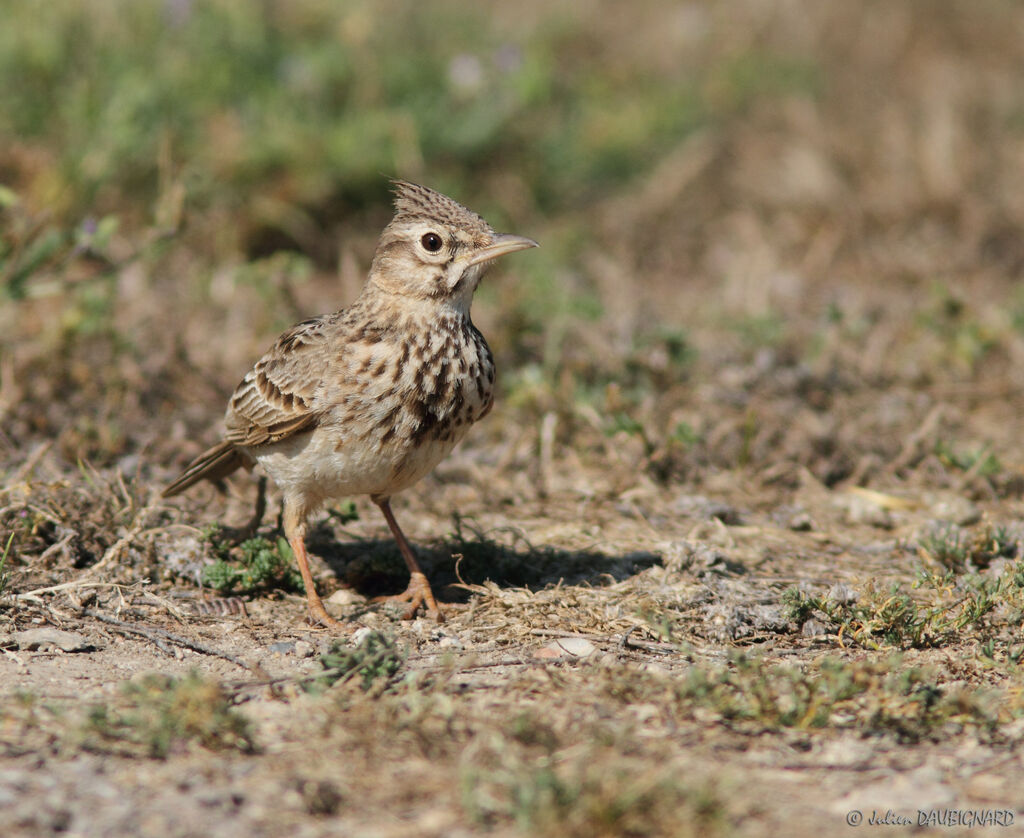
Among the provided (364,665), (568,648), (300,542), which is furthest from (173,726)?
(300,542)

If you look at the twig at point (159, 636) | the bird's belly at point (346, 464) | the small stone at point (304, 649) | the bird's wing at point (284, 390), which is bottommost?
the small stone at point (304, 649)

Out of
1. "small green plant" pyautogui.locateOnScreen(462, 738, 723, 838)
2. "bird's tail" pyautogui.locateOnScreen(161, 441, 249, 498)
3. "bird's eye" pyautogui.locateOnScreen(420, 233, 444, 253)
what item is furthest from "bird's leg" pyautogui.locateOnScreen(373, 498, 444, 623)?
"small green plant" pyautogui.locateOnScreen(462, 738, 723, 838)

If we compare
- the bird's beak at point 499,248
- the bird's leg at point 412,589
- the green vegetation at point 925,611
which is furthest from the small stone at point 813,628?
the bird's beak at point 499,248

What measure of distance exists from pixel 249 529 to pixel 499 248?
1.66 m

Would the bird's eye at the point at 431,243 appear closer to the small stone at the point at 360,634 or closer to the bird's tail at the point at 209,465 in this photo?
the bird's tail at the point at 209,465

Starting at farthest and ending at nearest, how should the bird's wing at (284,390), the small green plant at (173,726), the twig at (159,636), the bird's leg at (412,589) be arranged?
1. the bird's leg at (412,589)
2. the bird's wing at (284,390)
3. the twig at (159,636)
4. the small green plant at (173,726)

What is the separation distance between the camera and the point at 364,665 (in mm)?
3998

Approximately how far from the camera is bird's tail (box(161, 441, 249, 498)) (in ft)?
18.0

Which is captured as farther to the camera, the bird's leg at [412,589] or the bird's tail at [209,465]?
the bird's tail at [209,465]

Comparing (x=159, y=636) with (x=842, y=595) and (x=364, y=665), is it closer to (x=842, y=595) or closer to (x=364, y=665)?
(x=364, y=665)

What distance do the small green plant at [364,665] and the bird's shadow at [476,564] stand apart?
114cm

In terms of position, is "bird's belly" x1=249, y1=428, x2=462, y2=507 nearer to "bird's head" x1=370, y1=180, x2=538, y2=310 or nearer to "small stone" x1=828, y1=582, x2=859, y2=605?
"bird's head" x1=370, y1=180, x2=538, y2=310

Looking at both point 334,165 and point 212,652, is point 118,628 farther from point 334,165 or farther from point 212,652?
point 334,165

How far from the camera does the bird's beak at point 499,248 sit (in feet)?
16.5
